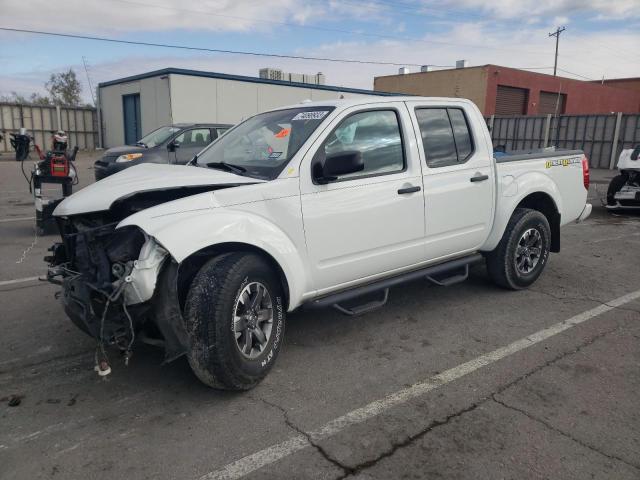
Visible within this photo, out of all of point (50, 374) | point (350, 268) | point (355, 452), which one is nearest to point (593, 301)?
point (350, 268)

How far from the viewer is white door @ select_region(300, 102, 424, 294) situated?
3.83 meters

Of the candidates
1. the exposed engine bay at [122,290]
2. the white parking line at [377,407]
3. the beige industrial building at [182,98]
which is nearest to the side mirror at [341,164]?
the exposed engine bay at [122,290]

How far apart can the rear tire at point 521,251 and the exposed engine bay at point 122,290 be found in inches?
138

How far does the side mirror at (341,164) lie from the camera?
11.9 feet

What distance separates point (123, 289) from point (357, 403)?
5.21 feet

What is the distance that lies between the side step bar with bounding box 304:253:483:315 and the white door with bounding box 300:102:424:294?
0.09m

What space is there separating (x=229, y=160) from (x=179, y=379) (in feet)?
5.78

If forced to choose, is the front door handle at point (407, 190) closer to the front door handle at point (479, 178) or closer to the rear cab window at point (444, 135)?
the rear cab window at point (444, 135)

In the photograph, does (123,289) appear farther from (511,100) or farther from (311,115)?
(511,100)

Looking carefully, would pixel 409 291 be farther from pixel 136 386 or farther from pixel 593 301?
pixel 136 386

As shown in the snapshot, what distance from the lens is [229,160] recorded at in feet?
14.2

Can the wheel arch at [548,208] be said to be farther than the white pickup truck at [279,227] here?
Yes

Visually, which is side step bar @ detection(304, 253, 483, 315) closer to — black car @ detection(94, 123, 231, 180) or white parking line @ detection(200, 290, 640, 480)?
white parking line @ detection(200, 290, 640, 480)

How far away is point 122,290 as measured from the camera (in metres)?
3.05
